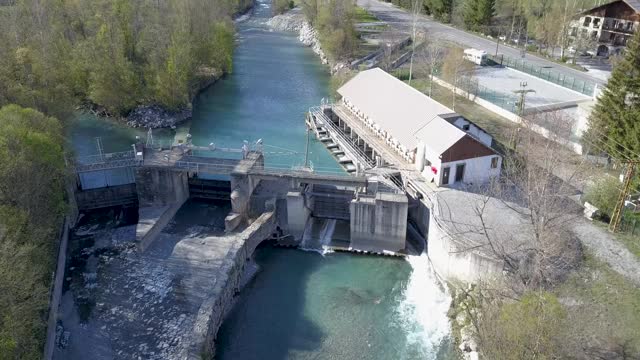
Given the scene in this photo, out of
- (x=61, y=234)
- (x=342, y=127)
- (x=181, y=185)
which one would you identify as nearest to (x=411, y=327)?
(x=181, y=185)

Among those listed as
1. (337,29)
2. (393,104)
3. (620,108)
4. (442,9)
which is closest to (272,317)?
(393,104)

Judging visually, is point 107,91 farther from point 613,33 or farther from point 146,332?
point 613,33

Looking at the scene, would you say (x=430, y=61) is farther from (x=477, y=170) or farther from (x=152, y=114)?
(x=152, y=114)

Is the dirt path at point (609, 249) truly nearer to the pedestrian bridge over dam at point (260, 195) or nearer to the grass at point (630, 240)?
the grass at point (630, 240)

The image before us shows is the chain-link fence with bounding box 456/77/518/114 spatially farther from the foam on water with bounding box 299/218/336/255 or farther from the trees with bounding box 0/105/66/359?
the trees with bounding box 0/105/66/359

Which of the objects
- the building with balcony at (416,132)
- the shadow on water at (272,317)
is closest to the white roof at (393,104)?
the building with balcony at (416,132)

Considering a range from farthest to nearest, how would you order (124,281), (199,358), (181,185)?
(181,185) → (124,281) → (199,358)
